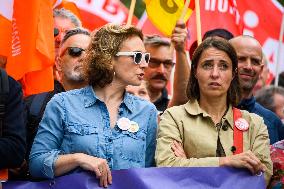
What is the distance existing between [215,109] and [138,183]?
920 millimetres

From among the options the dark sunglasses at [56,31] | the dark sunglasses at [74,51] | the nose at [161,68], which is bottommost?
the nose at [161,68]

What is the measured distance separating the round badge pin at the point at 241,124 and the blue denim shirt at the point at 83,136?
68cm

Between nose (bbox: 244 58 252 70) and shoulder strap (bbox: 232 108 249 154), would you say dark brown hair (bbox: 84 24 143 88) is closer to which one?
shoulder strap (bbox: 232 108 249 154)

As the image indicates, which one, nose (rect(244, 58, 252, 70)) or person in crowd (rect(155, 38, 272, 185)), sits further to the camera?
nose (rect(244, 58, 252, 70))

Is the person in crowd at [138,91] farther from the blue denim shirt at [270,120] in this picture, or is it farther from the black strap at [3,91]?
the black strap at [3,91]

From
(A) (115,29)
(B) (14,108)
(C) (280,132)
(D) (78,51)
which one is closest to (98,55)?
(A) (115,29)

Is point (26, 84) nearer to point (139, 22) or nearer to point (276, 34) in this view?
point (139, 22)

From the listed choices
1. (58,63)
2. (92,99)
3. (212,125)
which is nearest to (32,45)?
(58,63)

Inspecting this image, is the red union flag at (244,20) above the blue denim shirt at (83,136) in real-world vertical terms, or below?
above

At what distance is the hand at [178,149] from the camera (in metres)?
6.20

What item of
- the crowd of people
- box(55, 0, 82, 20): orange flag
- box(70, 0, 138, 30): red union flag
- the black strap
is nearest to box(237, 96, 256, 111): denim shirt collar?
the crowd of people

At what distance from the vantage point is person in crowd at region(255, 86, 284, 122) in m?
10.4

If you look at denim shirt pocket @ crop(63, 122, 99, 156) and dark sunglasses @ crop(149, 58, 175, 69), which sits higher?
dark sunglasses @ crop(149, 58, 175, 69)

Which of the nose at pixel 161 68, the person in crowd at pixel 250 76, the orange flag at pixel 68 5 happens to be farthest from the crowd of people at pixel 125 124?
the orange flag at pixel 68 5
